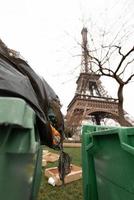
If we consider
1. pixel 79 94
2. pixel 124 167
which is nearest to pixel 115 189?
pixel 124 167

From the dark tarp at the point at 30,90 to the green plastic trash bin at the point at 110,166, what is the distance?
1.04 ft

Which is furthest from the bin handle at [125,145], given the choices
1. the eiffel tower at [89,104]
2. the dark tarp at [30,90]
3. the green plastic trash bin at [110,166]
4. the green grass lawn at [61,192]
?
the eiffel tower at [89,104]

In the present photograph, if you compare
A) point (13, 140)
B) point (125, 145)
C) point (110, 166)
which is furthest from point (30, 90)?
point (110, 166)

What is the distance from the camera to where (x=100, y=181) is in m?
1.56

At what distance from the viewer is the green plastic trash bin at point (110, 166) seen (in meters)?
1.09

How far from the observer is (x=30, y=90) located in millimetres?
1047

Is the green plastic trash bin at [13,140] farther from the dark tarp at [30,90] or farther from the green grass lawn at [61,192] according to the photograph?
the green grass lawn at [61,192]

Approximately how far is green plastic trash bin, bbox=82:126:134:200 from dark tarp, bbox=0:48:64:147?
32cm

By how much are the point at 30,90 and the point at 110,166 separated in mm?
674

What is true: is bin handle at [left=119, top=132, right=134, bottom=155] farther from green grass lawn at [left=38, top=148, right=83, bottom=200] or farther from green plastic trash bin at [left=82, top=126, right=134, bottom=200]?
green grass lawn at [left=38, top=148, right=83, bottom=200]

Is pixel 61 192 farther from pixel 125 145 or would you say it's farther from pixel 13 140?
pixel 13 140

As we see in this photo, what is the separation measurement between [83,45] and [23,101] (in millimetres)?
11990

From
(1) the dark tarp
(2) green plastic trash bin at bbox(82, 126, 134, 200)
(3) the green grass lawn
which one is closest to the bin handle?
(2) green plastic trash bin at bbox(82, 126, 134, 200)

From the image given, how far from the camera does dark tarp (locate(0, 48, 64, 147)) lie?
95 cm
